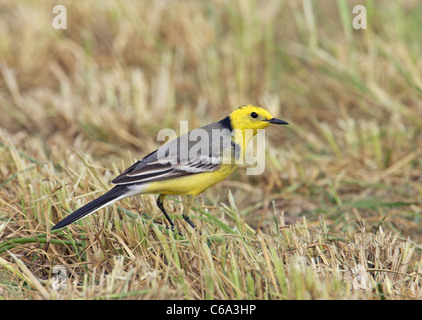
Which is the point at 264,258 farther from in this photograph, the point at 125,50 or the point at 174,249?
the point at 125,50

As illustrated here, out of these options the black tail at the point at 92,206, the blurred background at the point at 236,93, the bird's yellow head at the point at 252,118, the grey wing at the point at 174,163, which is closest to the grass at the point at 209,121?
the blurred background at the point at 236,93

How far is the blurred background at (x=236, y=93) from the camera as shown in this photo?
217 inches

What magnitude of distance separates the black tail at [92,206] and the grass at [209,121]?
14 centimetres

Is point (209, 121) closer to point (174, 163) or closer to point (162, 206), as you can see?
point (174, 163)

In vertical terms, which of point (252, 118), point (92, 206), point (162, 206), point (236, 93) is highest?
point (236, 93)

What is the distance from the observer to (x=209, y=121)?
7.19 meters

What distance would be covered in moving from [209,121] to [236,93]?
2.27ft

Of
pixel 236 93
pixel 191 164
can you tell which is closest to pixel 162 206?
pixel 191 164

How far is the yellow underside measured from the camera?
13.4 ft

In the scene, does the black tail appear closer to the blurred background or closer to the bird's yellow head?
the blurred background

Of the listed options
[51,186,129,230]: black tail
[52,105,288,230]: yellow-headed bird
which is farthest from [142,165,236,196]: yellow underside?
[51,186,129,230]: black tail

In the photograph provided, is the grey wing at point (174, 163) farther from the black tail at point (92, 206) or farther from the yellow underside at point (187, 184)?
the black tail at point (92, 206)

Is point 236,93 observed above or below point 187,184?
above

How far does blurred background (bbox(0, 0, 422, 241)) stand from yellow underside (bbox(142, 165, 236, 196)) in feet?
1.40
